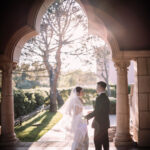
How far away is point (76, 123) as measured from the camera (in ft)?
16.3

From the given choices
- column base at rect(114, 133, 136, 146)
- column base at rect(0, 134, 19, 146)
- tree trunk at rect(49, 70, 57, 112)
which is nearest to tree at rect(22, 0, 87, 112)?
tree trunk at rect(49, 70, 57, 112)

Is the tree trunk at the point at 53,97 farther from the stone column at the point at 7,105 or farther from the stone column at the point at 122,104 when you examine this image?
the stone column at the point at 122,104

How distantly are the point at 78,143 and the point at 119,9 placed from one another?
148 inches

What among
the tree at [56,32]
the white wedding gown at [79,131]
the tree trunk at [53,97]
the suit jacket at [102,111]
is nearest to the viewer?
the suit jacket at [102,111]

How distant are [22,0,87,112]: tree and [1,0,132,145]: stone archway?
26.6 feet

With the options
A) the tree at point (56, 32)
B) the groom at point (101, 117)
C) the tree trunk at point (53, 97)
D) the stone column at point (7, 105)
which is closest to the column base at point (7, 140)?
the stone column at point (7, 105)

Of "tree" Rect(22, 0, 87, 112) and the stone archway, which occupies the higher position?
"tree" Rect(22, 0, 87, 112)

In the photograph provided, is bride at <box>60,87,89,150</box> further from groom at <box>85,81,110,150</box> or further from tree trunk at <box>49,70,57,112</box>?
tree trunk at <box>49,70,57,112</box>

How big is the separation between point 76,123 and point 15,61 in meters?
2.75

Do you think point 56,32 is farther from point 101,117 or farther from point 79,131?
point 101,117

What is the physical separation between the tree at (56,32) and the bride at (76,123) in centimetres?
970

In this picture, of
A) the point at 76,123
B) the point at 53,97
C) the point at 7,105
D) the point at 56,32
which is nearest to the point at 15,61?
the point at 7,105

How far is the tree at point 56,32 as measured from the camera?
14172mm

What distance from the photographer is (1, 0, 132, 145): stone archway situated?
5.93 meters
